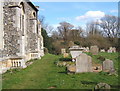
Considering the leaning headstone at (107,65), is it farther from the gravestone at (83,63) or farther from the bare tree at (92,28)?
the bare tree at (92,28)

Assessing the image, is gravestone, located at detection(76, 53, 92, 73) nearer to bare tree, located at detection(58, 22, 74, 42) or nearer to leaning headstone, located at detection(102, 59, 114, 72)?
leaning headstone, located at detection(102, 59, 114, 72)

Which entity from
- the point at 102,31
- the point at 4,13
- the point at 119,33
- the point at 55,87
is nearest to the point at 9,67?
the point at 4,13

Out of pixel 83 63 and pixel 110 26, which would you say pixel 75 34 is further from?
pixel 83 63

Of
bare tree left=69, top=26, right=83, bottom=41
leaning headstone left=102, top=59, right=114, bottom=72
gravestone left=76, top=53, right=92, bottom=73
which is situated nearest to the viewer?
gravestone left=76, top=53, right=92, bottom=73

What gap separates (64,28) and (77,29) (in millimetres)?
4189

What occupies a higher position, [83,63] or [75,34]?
[75,34]

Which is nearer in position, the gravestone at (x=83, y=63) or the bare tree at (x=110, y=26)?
the gravestone at (x=83, y=63)

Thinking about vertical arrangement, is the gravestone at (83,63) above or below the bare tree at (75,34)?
below

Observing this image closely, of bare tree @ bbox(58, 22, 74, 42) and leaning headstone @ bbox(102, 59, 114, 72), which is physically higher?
bare tree @ bbox(58, 22, 74, 42)

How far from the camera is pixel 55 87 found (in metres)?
7.43

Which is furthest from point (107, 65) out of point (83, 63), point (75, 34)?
point (75, 34)

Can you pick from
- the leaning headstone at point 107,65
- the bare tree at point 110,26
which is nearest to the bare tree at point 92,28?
the bare tree at point 110,26

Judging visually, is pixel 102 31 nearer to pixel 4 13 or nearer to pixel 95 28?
pixel 95 28

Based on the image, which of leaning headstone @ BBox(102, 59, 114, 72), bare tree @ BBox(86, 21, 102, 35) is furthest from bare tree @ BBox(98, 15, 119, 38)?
leaning headstone @ BBox(102, 59, 114, 72)
